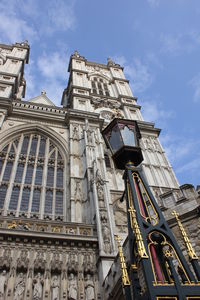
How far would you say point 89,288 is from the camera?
29.5 ft

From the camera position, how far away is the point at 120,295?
7.04 m

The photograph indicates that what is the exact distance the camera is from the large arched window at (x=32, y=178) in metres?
13.4

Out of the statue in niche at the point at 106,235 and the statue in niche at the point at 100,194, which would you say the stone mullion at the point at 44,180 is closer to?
the statue in niche at the point at 100,194

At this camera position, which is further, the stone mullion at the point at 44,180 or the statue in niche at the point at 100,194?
the stone mullion at the point at 44,180

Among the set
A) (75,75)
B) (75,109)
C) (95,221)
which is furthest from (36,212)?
(75,75)

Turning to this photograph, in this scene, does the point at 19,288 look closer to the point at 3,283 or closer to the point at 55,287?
the point at 3,283

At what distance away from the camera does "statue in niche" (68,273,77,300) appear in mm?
8555

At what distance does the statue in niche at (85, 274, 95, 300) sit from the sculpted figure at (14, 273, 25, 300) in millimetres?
1986

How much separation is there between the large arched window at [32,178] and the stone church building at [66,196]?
0.17 feet

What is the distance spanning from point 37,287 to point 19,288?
1.78 ft

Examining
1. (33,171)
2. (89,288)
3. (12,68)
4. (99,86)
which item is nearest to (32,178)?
(33,171)

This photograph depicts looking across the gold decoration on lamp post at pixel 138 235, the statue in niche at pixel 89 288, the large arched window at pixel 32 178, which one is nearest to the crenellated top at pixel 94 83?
the large arched window at pixel 32 178

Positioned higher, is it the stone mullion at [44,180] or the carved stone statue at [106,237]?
the stone mullion at [44,180]

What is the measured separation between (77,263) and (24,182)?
6474 millimetres
